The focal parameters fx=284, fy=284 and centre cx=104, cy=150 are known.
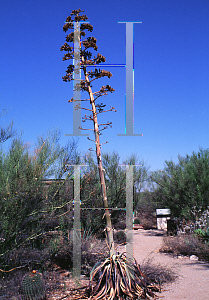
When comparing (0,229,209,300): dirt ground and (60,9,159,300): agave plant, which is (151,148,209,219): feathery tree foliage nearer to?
(0,229,209,300): dirt ground

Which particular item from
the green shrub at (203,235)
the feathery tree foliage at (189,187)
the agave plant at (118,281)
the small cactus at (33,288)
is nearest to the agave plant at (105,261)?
the agave plant at (118,281)

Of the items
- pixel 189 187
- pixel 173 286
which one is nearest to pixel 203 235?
pixel 189 187

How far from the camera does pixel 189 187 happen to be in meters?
10.2

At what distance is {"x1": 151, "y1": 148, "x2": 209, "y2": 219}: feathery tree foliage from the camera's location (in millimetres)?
9828

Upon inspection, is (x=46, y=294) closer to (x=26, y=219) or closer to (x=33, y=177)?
(x=26, y=219)

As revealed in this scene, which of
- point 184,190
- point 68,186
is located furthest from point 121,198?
point 68,186

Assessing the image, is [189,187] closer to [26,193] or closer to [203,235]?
[203,235]

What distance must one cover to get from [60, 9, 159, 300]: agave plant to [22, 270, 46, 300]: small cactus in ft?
2.29

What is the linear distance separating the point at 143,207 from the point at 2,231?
1348 cm

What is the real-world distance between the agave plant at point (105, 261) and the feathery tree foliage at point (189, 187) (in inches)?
227

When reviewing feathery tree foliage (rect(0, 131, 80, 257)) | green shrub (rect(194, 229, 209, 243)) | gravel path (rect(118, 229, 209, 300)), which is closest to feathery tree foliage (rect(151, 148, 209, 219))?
green shrub (rect(194, 229, 209, 243))

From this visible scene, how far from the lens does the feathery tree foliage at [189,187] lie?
9828 mm

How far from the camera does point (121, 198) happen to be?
9.05m

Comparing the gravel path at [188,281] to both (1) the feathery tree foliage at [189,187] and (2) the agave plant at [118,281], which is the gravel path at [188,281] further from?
(1) the feathery tree foliage at [189,187]
